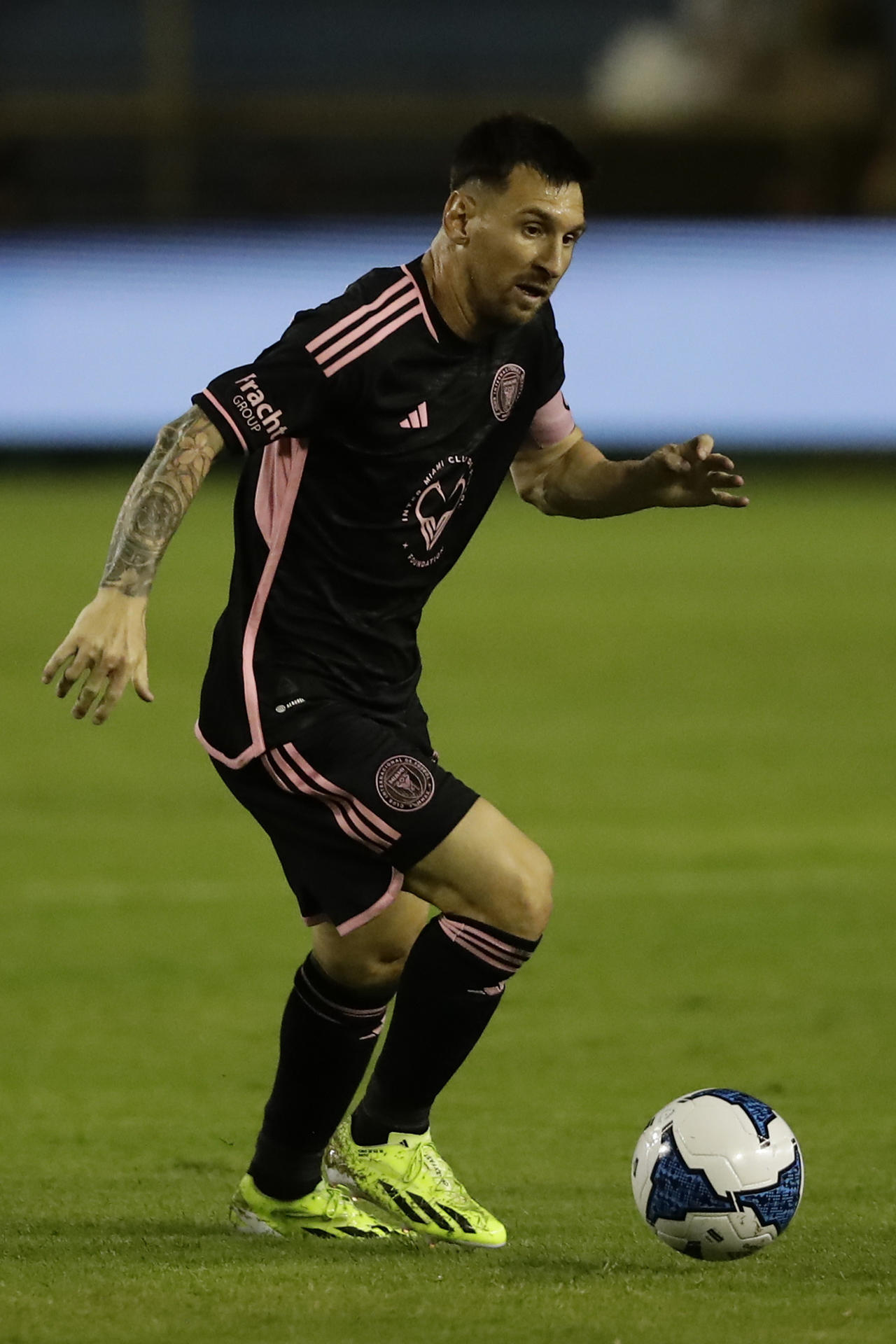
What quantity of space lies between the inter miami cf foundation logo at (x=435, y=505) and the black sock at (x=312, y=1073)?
0.80 m

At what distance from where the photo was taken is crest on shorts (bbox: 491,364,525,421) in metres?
4.39

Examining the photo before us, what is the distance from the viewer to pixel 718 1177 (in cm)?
405

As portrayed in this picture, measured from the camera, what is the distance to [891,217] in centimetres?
1744

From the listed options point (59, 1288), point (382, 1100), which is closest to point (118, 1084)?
point (382, 1100)

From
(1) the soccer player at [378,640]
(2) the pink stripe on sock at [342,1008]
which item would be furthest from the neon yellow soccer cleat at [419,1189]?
(2) the pink stripe on sock at [342,1008]

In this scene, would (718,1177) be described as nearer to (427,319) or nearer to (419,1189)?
(419,1189)

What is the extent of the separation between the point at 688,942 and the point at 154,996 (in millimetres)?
1626

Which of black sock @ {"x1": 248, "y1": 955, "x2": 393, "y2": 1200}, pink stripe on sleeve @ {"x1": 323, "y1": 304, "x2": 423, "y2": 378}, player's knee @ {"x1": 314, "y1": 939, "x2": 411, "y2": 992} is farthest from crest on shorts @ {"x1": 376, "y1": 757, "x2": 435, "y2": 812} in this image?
pink stripe on sleeve @ {"x1": 323, "y1": 304, "x2": 423, "y2": 378}

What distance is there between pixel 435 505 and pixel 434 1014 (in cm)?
92

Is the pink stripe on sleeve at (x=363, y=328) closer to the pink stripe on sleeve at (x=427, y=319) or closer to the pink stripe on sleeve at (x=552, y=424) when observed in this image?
the pink stripe on sleeve at (x=427, y=319)

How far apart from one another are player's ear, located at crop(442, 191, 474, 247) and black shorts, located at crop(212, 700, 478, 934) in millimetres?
868

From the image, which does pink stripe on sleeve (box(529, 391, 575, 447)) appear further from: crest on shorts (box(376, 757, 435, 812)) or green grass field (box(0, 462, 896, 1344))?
green grass field (box(0, 462, 896, 1344))

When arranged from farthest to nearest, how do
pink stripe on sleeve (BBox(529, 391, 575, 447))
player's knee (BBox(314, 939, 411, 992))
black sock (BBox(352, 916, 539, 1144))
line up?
pink stripe on sleeve (BBox(529, 391, 575, 447)), player's knee (BBox(314, 939, 411, 992)), black sock (BBox(352, 916, 539, 1144))

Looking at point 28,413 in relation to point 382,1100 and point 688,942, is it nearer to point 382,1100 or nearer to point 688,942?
point 688,942
